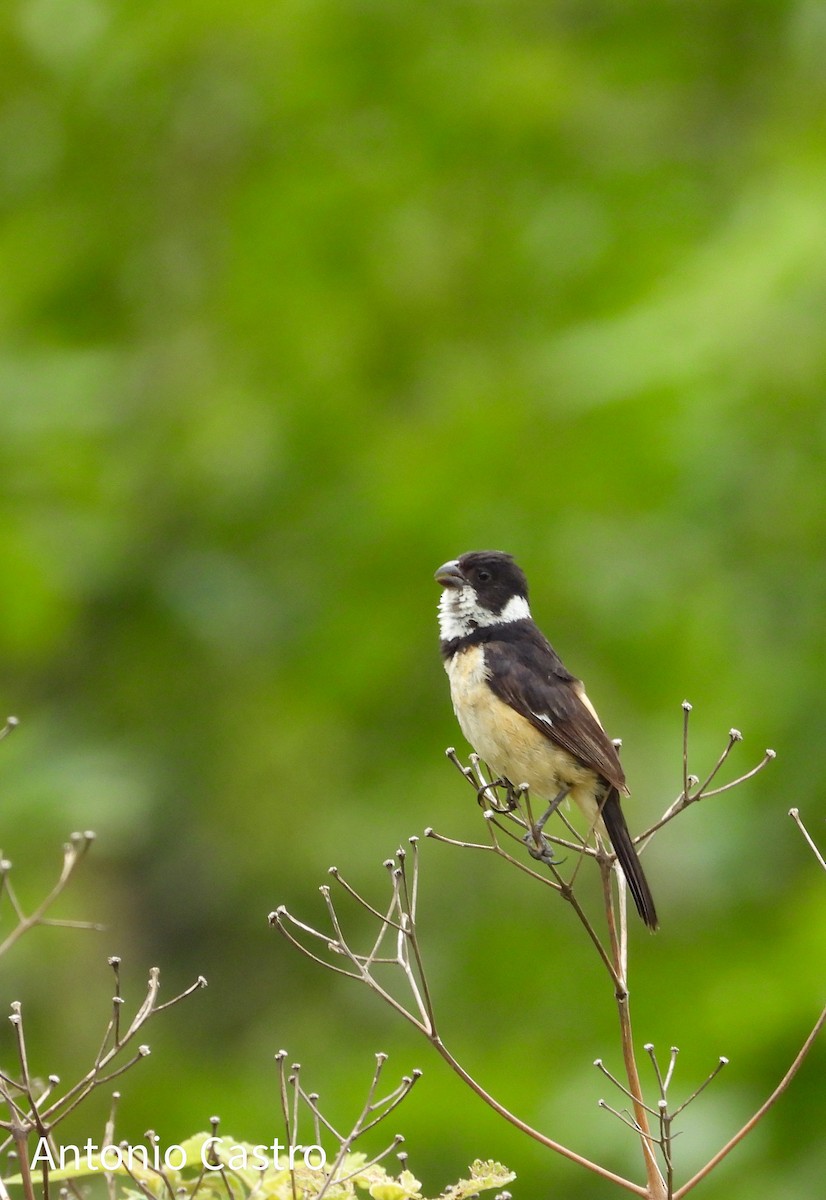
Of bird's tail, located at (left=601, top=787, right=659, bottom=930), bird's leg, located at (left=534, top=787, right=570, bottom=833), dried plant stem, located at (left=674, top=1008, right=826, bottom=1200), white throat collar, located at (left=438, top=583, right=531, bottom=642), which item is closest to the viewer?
dried plant stem, located at (left=674, top=1008, right=826, bottom=1200)

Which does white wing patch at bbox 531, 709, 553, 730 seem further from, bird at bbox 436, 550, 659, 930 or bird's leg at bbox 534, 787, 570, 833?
bird's leg at bbox 534, 787, 570, 833

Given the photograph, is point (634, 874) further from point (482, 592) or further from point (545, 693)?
point (482, 592)

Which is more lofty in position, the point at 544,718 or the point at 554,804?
the point at 544,718

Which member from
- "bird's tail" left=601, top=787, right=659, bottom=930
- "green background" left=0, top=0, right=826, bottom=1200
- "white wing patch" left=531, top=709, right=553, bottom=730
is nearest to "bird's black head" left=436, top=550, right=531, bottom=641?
"white wing patch" left=531, top=709, right=553, bottom=730

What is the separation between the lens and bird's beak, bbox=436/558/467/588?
4895mm

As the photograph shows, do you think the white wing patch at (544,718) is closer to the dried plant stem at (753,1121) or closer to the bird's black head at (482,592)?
the bird's black head at (482,592)

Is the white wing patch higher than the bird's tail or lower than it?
higher

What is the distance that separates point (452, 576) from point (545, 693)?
504 mm

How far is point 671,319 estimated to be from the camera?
7363mm

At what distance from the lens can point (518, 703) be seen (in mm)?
4754

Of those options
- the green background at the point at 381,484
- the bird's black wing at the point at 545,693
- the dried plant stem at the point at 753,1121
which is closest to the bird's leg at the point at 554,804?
the bird's black wing at the point at 545,693

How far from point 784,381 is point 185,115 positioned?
4656mm

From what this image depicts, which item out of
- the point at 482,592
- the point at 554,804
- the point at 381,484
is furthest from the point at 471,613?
the point at 381,484

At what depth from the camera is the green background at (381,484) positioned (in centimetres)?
766
